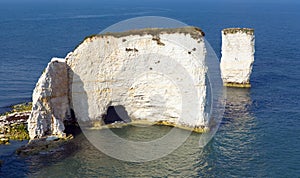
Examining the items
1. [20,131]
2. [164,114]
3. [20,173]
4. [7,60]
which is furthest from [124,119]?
[7,60]

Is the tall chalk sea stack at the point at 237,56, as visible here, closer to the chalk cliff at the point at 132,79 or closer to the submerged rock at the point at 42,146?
the chalk cliff at the point at 132,79

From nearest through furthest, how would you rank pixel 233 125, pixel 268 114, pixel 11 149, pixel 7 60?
pixel 11 149, pixel 233 125, pixel 268 114, pixel 7 60

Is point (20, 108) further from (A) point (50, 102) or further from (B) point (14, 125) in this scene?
(A) point (50, 102)

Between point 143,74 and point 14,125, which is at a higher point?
point 143,74

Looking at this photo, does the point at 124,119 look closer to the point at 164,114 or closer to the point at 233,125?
the point at 164,114

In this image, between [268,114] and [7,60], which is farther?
[7,60]

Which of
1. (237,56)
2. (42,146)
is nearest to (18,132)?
(42,146)
